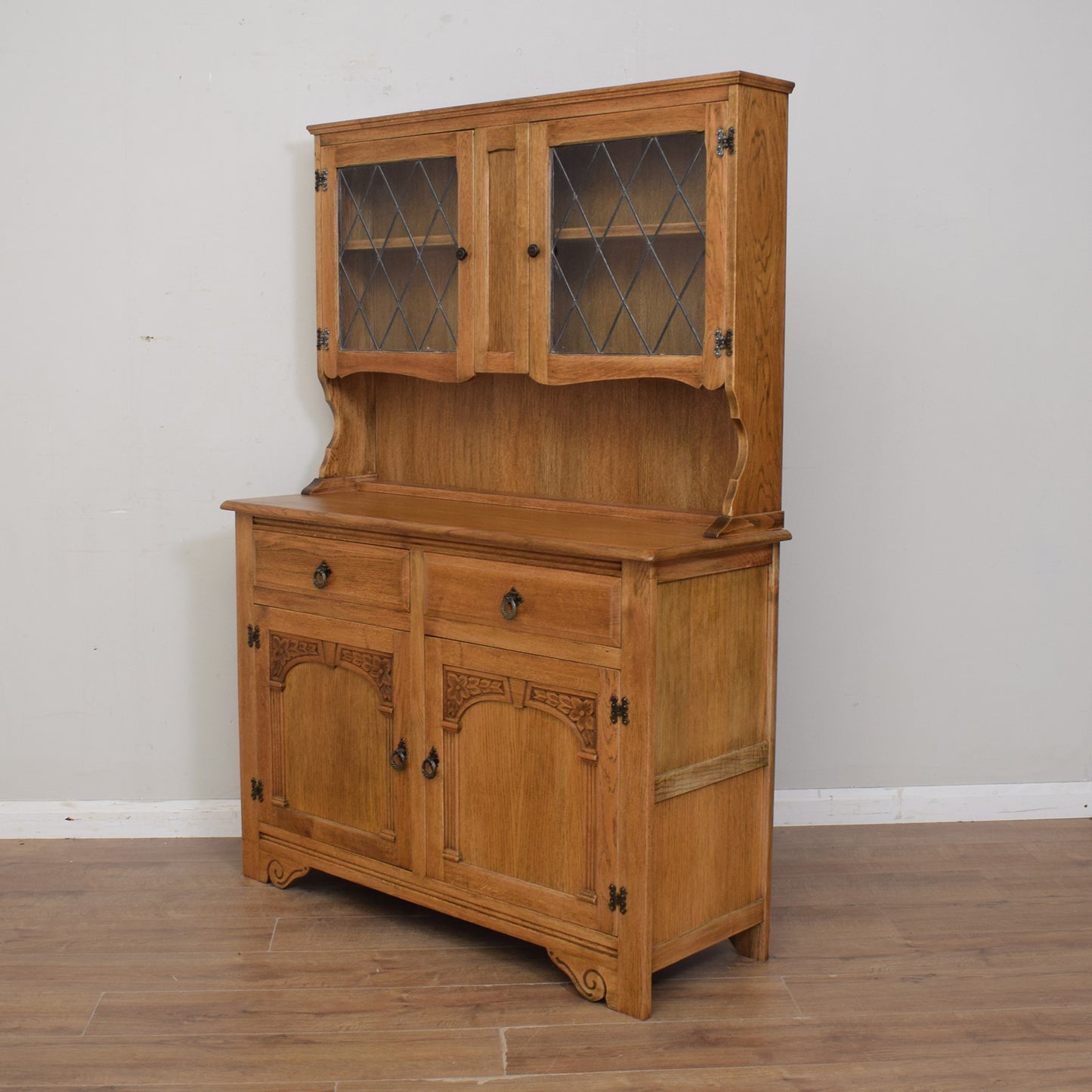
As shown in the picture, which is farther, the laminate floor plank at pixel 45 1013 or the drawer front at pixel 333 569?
A: the drawer front at pixel 333 569

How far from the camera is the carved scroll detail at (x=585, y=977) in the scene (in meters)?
2.85

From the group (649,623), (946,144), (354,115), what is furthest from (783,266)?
(354,115)

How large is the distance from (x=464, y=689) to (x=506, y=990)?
2.11ft

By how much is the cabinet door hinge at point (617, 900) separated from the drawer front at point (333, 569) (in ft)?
2.59

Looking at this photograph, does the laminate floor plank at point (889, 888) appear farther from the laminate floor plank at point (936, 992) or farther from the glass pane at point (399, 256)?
the glass pane at point (399, 256)

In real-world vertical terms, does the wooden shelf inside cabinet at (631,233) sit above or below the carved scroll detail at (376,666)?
above

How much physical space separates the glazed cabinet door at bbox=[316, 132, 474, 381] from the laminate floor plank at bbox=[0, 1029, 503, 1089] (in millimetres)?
1494

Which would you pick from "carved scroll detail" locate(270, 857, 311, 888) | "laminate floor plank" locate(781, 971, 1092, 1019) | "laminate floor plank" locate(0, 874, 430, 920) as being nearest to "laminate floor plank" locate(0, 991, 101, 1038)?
"laminate floor plank" locate(0, 874, 430, 920)

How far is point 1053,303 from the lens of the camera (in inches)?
149

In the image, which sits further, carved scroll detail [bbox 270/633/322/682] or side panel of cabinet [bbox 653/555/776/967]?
carved scroll detail [bbox 270/633/322/682]

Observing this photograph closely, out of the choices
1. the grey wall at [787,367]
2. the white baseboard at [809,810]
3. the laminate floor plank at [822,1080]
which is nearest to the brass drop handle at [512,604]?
the laminate floor plank at [822,1080]

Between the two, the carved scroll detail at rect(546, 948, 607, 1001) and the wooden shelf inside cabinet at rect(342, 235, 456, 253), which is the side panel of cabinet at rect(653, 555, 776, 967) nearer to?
the carved scroll detail at rect(546, 948, 607, 1001)

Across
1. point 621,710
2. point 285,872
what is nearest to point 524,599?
point 621,710

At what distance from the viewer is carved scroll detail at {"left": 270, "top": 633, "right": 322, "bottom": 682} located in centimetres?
335
